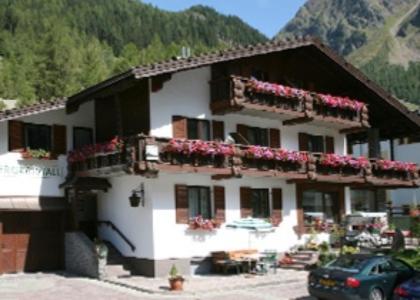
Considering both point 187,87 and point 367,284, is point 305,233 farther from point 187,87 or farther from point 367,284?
point 367,284

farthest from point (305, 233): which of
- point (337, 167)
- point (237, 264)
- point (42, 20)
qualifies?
point (42, 20)

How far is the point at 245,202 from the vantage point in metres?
25.5

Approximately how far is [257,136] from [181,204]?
17.4 feet

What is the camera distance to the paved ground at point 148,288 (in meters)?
18.7

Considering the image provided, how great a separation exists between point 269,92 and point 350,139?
37.4ft

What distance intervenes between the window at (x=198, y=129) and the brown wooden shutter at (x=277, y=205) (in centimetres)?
385

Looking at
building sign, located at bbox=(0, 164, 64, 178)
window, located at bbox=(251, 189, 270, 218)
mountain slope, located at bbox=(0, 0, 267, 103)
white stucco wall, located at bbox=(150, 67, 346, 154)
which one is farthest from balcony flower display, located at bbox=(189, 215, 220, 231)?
mountain slope, located at bbox=(0, 0, 267, 103)

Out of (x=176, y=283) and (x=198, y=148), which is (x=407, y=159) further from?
(x=176, y=283)

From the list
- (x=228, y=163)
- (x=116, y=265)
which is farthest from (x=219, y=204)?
(x=116, y=265)

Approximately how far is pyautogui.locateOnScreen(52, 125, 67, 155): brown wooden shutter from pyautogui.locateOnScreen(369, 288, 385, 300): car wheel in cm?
1337

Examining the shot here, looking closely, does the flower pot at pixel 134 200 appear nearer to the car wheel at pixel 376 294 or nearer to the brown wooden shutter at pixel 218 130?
the brown wooden shutter at pixel 218 130

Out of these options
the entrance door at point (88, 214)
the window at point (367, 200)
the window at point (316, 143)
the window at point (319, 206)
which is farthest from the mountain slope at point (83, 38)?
the entrance door at point (88, 214)

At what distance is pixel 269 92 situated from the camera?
82.3ft

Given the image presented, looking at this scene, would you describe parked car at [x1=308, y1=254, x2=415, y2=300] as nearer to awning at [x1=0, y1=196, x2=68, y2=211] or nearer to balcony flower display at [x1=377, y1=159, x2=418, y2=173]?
awning at [x1=0, y1=196, x2=68, y2=211]
